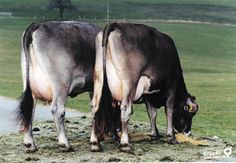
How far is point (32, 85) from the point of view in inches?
400

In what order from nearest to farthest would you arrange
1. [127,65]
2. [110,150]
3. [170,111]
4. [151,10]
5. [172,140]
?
1. [127,65]
2. [110,150]
3. [172,140]
4. [170,111]
5. [151,10]

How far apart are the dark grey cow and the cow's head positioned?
1.75 meters

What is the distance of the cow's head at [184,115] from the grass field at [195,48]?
2.58ft

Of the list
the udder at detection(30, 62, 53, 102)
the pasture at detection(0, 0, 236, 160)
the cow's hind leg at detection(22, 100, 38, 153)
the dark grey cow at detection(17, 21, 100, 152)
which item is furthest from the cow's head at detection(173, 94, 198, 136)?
the cow's hind leg at detection(22, 100, 38, 153)

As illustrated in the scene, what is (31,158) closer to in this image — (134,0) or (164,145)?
(164,145)

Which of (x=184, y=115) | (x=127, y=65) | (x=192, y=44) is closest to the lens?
(x=127, y=65)

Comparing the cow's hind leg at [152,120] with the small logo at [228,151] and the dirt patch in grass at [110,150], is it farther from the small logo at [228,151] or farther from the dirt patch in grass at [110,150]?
the small logo at [228,151]

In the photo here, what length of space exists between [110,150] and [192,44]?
46.8 feet

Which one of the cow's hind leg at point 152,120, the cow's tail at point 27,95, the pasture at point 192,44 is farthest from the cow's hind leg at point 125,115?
the pasture at point 192,44

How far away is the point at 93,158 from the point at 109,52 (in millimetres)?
1453

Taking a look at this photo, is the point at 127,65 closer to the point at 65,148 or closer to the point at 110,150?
the point at 110,150

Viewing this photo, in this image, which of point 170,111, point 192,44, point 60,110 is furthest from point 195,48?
point 60,110

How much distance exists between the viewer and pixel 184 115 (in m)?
11.4

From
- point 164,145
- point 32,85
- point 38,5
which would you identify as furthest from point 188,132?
point 38,5
